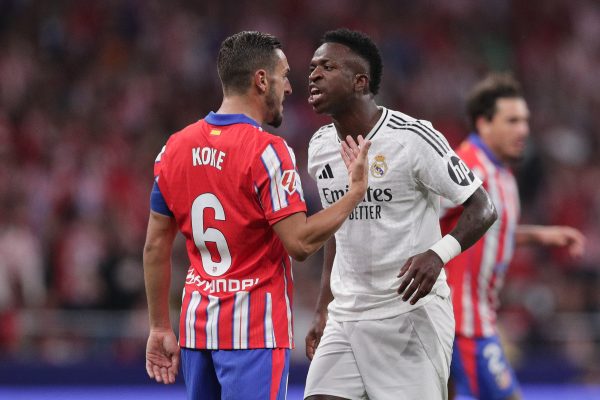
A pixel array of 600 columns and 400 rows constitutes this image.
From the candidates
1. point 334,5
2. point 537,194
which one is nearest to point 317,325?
point 537,194

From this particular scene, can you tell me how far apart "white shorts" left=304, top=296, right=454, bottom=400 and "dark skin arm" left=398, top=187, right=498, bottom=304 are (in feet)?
0.48

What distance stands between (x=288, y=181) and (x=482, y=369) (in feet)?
8.59

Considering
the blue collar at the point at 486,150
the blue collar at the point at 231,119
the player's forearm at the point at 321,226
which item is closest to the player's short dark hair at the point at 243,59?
the blue collar at the point at 231,119

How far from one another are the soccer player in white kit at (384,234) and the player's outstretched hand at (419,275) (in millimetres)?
204

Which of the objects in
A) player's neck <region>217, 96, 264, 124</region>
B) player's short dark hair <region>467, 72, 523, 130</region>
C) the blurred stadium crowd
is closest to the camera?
player's neck <region>217, 96, 264, 124</region>

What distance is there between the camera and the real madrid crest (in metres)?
4.80

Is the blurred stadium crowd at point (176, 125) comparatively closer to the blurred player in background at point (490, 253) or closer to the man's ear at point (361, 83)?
the blurred player in background at point (490, 253)

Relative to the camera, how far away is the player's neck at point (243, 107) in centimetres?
457

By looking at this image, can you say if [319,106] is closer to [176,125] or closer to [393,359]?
[393,359]

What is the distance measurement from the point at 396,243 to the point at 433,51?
1108cm

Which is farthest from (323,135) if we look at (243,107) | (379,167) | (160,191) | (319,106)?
(160,191)

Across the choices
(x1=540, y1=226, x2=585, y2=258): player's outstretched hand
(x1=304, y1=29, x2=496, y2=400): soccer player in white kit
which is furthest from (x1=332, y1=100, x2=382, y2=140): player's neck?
(x1=540, y1=226, x2=585, y2=258): player's outstretched hand

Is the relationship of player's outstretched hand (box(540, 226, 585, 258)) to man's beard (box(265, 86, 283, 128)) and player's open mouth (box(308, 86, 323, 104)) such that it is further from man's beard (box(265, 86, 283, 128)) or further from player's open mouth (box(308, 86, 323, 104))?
man's beard (box(265, 86, 283, 128))

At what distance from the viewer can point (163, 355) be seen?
15.6ft
